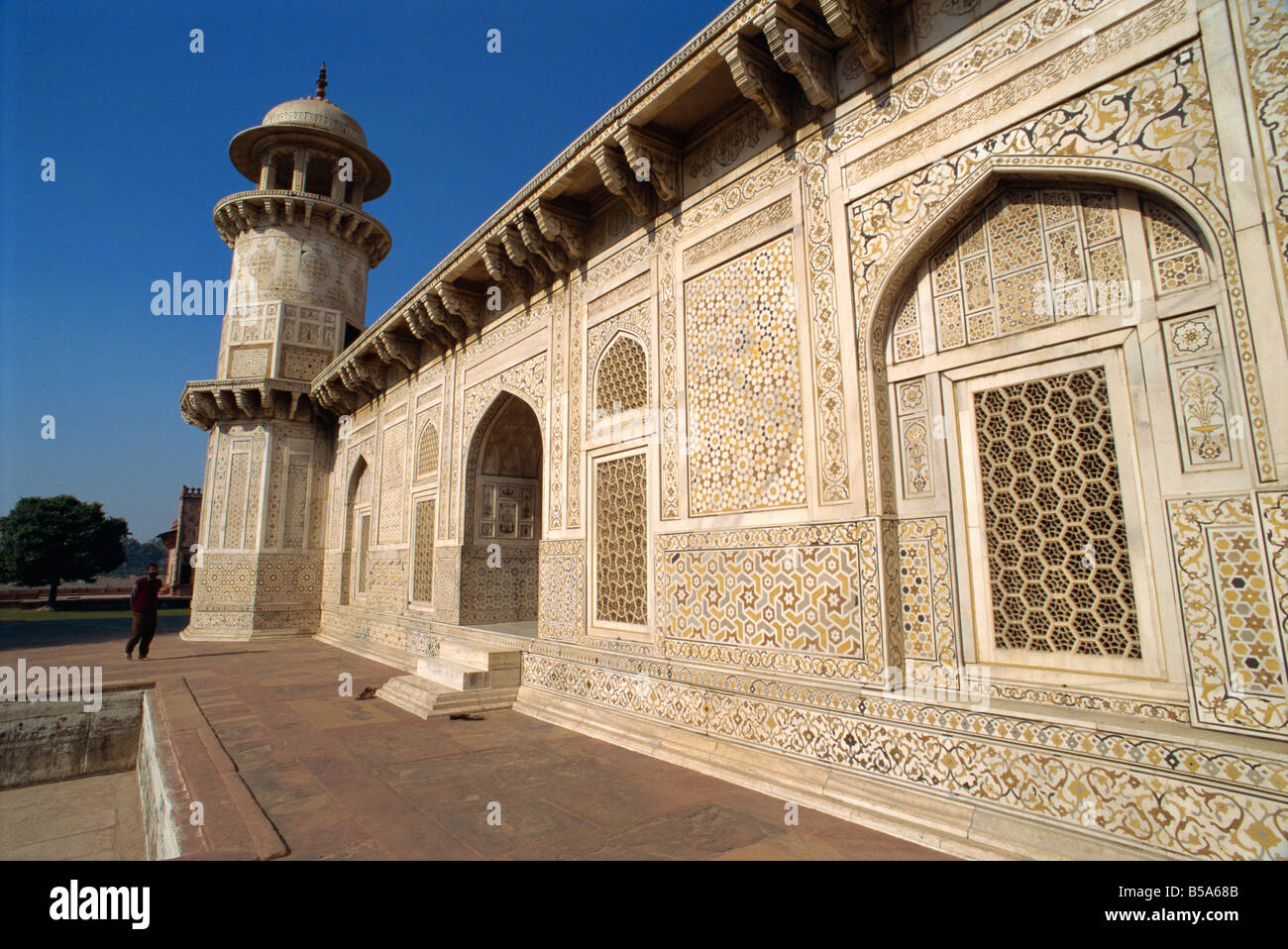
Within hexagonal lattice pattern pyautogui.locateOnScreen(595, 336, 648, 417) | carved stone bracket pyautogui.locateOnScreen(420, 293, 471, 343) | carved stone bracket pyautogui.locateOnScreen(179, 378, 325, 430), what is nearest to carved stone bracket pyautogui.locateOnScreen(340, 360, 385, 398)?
carved stone bracket pyautogui.locateOnScreen(179, 378, 325, 430)

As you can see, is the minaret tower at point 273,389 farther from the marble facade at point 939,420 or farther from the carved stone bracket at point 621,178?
the carved stone bracket at point 621,178

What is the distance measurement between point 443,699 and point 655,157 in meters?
4.78

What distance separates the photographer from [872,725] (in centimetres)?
329

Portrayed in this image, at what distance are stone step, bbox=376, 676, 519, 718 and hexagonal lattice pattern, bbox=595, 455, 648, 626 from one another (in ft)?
4.60

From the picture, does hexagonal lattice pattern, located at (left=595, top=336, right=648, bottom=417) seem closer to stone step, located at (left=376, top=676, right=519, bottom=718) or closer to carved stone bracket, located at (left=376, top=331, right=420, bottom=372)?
stone step, located at (left=376, top=676, right=519, bottom=718)

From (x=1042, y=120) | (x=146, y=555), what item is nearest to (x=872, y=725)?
(x=1042, y=120)

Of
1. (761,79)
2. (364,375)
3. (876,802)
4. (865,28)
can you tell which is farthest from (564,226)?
(364,375)

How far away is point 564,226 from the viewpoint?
6070 mm

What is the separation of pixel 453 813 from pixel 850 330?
3.26m

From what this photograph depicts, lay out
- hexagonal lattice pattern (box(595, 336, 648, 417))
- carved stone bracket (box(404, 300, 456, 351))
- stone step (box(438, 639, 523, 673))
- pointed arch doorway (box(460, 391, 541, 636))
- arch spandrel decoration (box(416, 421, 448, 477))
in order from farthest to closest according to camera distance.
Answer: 1. arch spandrel decoration (box(416, 421, 448, 477))
2. carved stone bracket (box(404, 300, 456, 351))
3. pointed arch doorway (box(460, 391, 541, 636))
4. stone step (box(438, 639, 523, 673))
5. hexagonal lattice pattern (box(595, 336, 648, 417))

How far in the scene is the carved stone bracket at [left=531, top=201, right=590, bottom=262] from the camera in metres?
6.04

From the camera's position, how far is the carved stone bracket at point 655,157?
16.3 ft

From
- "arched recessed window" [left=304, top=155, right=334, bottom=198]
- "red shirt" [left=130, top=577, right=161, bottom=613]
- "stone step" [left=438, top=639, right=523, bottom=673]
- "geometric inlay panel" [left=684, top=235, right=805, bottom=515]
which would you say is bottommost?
"stone step" [left=438, top=639, right=523, bottom=673]

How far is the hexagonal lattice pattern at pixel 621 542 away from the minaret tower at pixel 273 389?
10170mm
